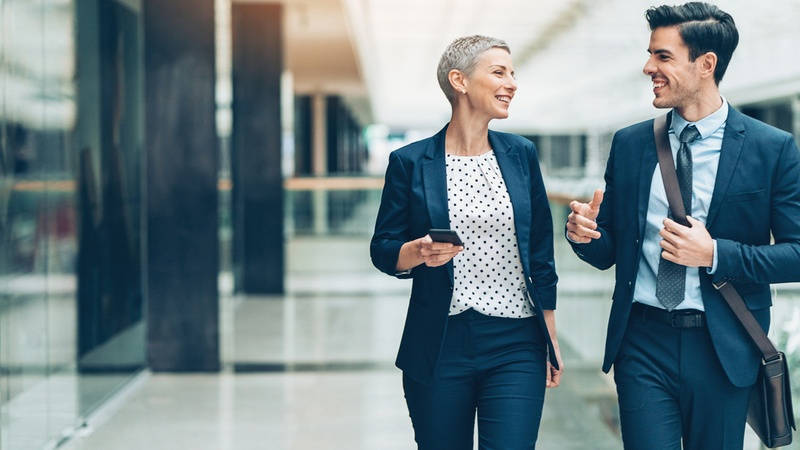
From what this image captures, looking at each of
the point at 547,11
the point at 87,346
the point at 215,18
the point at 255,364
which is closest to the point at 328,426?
the point at 87,346

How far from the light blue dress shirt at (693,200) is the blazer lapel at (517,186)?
1.05ft

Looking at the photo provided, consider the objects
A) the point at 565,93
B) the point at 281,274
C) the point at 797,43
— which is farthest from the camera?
the point at 281,274

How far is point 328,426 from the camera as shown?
5453mm

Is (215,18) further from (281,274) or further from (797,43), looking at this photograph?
(281,274)

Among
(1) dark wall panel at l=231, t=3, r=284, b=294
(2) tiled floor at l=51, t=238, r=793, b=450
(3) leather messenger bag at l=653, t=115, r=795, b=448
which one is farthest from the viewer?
(1) dark wall panel at l=231, t=3, r=284, b=294

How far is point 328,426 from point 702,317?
333cm

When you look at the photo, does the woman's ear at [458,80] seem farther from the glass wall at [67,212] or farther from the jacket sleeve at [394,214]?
the glass wall at [67,212]

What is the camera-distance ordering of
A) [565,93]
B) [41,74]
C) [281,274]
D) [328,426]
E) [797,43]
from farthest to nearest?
[281,274] → [565,93] → [328,426] → [41,74] → [797,43]

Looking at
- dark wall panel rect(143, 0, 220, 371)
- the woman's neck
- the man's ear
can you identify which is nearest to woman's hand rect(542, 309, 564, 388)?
the woman's neck

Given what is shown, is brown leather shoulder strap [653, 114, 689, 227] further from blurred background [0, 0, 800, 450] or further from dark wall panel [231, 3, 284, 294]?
dark wall panel [231, 3, 284, 294]

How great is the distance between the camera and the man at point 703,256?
241 cm

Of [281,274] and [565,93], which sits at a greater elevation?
[565,93]

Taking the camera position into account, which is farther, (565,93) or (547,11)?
(565,93)

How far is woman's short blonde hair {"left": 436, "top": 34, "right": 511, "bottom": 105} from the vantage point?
273cm
